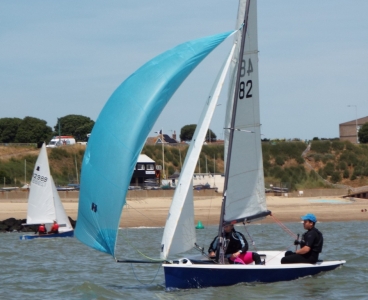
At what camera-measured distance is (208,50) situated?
41.4ft

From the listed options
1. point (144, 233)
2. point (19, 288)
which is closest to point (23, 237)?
point (144, 233)

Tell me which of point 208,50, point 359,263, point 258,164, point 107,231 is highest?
point 208,50

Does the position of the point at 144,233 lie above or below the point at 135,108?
below

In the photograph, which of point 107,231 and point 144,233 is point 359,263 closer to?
point 107,231

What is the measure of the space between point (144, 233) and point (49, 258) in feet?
24.4

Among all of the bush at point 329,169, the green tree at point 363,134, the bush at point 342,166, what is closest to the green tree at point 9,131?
the green tree at point 363,134

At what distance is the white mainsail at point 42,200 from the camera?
2797 centimetres

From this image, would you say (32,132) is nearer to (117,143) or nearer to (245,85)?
(245,85)

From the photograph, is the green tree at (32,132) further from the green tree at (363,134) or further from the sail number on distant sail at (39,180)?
the sail number on distant sail at (39,180)

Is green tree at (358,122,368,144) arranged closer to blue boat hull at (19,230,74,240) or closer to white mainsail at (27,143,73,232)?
white mainsail at (27,143,73,232)

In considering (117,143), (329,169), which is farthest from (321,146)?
(117,143)

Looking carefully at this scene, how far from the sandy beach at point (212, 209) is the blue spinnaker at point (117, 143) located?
18.9 meters

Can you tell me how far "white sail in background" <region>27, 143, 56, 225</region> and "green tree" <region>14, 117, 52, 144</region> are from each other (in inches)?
2081

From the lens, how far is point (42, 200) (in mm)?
28172
